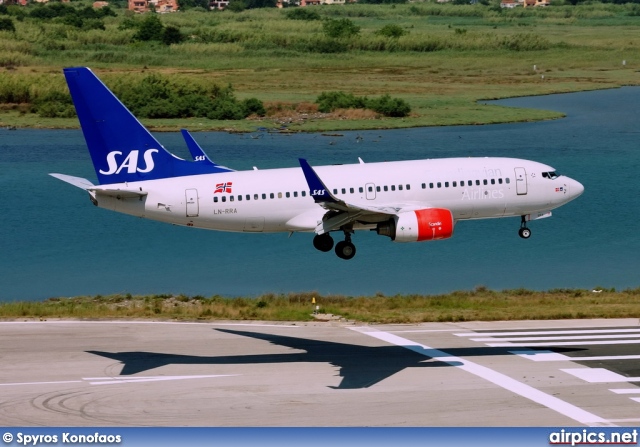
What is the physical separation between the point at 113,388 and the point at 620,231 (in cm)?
6641

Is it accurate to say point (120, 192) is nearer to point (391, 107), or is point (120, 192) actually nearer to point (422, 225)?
point (422, 225)

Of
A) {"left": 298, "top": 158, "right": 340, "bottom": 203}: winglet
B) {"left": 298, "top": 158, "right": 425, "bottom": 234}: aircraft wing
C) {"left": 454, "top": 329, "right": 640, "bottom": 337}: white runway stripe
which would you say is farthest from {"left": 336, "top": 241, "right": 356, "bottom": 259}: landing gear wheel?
{"left": 454, "top": 329, "right": 640, "bottom": 337}: white runway stripe

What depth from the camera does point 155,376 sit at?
53.8 meters

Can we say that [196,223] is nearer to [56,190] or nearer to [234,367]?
[234,367]

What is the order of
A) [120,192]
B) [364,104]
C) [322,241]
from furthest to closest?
[364,104] < [322,241] < [120,192]

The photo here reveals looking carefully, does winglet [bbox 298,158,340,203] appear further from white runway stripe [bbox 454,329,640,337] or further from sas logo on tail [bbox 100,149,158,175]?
sas logo on tail [bbox 100,149,158,175]

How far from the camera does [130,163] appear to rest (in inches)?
2736

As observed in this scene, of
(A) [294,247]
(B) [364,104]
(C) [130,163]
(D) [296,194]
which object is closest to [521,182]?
(D) [296,194]

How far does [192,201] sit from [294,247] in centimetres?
3337

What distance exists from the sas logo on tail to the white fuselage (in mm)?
935

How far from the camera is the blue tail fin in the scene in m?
68.0

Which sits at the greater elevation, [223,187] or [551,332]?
[223,187]
